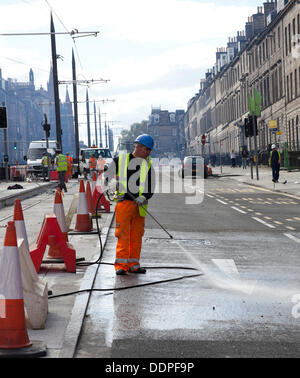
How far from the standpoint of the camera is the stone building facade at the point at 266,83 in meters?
53.0

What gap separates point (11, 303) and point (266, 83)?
200 feet

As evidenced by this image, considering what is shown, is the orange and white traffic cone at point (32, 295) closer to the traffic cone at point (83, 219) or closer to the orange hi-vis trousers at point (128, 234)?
the orange hi-vis trousers at point (128, 234)

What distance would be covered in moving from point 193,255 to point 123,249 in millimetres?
2093

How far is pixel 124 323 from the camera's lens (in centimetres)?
621

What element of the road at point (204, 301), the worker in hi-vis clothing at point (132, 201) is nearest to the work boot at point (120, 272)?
the worker in hi-vis clothing at point (132, 201)

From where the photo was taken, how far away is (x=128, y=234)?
8812mm

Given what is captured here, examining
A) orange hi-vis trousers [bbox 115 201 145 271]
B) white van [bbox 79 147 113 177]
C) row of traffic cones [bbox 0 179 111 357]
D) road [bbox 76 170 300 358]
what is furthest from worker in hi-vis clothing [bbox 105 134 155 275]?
white van [bbox 79 147 113 177]

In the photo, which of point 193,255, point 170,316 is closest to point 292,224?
point 193,255

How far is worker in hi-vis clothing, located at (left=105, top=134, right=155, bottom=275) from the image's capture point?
8.79m

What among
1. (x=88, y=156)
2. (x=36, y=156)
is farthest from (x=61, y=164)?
(x=88, y=156)

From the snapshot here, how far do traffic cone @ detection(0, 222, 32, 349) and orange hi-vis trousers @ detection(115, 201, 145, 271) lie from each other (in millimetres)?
3499

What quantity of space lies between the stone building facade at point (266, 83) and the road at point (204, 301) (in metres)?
36.8

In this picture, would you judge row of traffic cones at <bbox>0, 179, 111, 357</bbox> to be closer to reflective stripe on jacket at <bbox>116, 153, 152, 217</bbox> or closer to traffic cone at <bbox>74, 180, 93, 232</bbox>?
reflective stripe on jacket at <bbox>116, 153, 152, 217</bbox>

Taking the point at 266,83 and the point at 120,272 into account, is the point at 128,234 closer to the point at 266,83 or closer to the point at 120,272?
the point at 120,272
